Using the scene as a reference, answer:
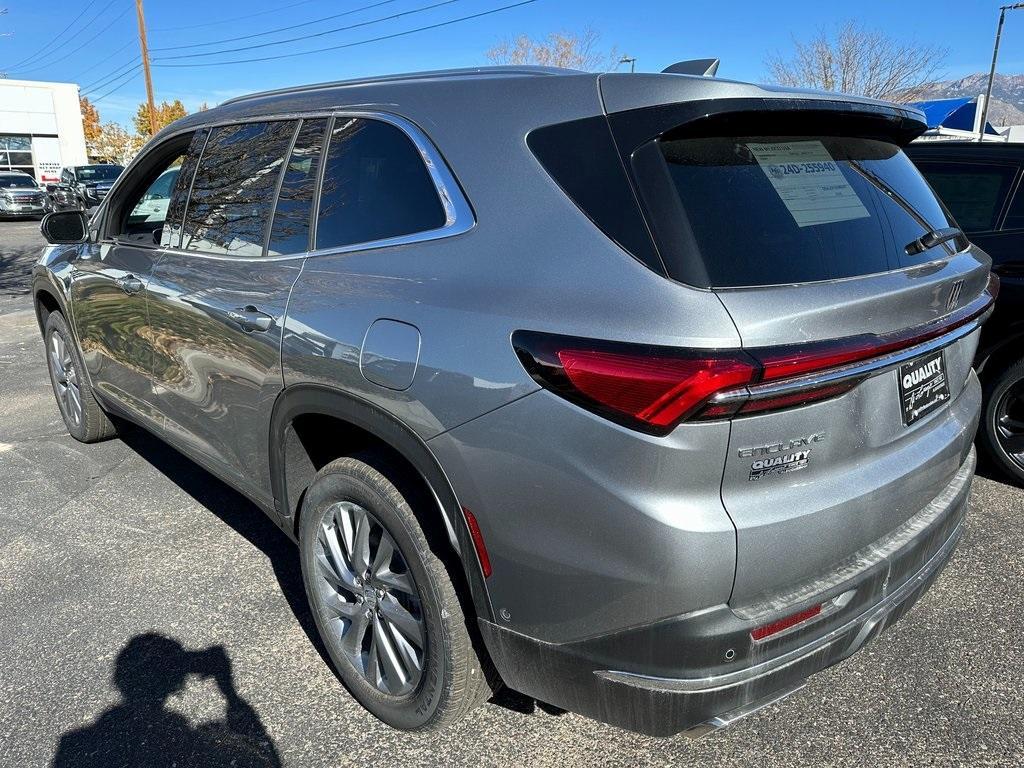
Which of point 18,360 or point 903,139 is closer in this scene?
point 903,139

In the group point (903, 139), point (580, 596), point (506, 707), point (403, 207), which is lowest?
point (506, 707)

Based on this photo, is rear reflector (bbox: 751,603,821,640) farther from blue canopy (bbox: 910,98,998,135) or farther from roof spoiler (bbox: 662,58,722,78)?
blue canopy (bbox: 910,98,998,135)

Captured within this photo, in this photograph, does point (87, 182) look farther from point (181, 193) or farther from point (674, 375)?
point (674, 375)

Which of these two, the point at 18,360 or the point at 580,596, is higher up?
the point at 580,596

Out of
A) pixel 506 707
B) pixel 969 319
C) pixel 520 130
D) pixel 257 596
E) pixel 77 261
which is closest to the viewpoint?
pixel 520 130

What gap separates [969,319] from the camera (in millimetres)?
Result: 2188

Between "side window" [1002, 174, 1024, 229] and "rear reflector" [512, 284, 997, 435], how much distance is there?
10.1 ft

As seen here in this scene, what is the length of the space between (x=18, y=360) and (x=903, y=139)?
747 cm

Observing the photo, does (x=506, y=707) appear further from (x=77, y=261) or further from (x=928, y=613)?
(x=77, y=261)

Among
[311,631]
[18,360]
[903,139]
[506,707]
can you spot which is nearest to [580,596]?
[506,707]

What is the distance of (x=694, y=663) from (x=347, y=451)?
4.71ft

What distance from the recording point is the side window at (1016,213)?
163 inches

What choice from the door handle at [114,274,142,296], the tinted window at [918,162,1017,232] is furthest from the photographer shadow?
the tinted window at [918,162,1017,232]

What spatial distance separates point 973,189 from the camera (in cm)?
437
